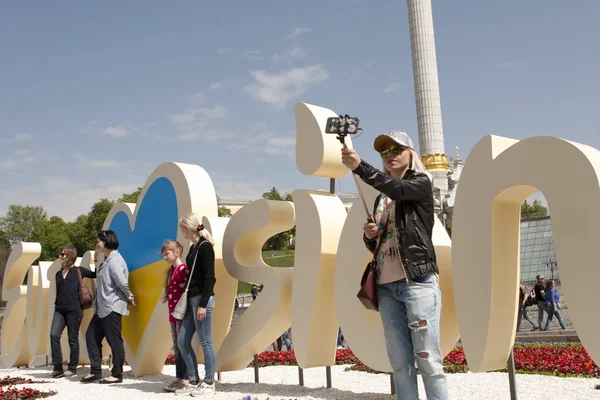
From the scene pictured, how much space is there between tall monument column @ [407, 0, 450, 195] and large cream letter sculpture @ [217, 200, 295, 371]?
108 ft

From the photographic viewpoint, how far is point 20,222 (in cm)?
7988

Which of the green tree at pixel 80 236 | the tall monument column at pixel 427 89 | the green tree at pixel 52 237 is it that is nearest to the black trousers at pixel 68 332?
the tall monument column at pixel 427 89

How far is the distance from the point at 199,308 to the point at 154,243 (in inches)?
105

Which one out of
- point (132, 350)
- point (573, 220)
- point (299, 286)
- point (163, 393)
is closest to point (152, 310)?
point (132, 350)

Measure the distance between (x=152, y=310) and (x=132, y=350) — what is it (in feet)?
2.98

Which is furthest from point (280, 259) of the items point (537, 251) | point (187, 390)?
point (187, 390)

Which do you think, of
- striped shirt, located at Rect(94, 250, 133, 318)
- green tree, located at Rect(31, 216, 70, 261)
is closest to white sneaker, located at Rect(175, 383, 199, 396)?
striped shirt, located at Rect(94, 250, 133, 318)

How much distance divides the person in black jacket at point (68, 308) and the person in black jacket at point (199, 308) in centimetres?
341

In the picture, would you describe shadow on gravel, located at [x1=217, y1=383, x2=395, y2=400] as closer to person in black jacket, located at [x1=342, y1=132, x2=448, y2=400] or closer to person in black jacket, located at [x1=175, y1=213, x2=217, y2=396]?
person in black jacket, located at [x1=175, y1=213, x2=217, y2=396]

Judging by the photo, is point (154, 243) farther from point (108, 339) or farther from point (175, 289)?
point (175, 289)

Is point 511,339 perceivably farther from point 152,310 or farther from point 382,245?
point 152,310

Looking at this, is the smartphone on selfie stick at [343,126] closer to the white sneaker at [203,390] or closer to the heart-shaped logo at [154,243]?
the white sneaker at [203,390]

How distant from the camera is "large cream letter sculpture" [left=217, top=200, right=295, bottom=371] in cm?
677

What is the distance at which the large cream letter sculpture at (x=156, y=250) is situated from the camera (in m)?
7.89
